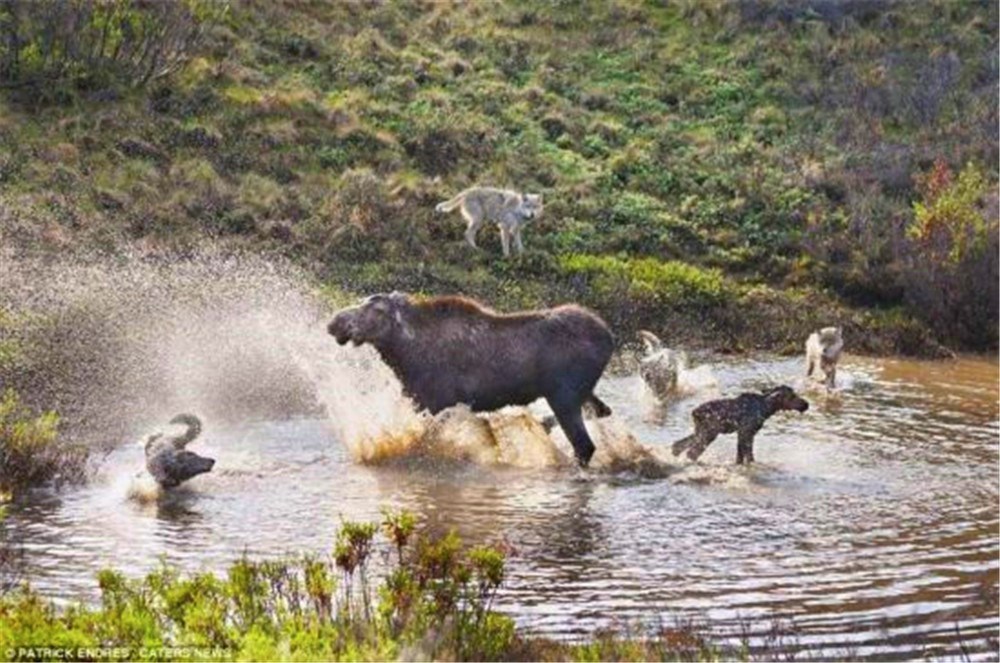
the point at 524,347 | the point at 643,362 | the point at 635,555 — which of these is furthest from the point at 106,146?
the point at 635,555

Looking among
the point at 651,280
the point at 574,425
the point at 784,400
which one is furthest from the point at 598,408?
the point at 651,280

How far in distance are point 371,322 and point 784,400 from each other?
13.1 ft

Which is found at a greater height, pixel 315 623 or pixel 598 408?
pixel 598 408

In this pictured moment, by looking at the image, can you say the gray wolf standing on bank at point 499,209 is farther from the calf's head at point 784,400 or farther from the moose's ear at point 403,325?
the calf's head at point 784,400

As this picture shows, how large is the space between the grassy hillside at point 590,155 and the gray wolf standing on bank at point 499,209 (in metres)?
0.46

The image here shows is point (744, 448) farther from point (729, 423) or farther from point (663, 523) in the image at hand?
point (663, 523)

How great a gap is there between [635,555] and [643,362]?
7436 millimetres

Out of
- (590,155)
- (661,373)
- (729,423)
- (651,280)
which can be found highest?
(590,155)

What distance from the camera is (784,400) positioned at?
50.7 ft

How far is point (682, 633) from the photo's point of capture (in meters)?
9.05

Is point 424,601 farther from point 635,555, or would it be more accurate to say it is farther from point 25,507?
point 25,507

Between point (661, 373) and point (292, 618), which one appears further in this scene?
point (661, 373)

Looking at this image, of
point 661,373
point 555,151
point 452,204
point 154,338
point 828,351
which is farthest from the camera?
point 555,151

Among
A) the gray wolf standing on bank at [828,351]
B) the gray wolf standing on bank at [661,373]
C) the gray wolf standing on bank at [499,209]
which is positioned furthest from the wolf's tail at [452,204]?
the gray wolf standing on bank at [661,373]
